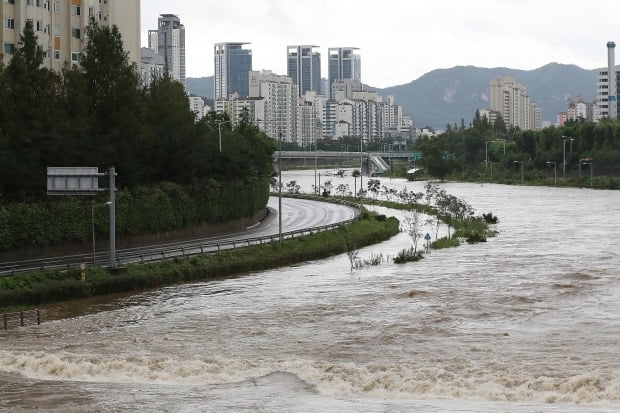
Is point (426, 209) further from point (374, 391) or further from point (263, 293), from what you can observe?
point (374, 391)

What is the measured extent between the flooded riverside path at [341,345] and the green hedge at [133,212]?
29.5 feet

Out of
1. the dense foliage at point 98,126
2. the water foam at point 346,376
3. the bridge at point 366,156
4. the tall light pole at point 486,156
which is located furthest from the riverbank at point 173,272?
the bridge at point 366,156

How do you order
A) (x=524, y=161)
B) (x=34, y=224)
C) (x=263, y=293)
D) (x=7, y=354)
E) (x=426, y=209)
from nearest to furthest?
(x=7, y=354) → (x=263, y=293) → (x=34, y=224) → (x=426, y=209) → (x=524, y=161)

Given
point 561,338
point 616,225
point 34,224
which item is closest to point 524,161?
point 616,225

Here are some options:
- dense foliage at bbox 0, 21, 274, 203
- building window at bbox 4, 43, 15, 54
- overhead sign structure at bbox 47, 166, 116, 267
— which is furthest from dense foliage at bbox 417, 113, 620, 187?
overhead sign structure at bbox 47, 166, 116, 267

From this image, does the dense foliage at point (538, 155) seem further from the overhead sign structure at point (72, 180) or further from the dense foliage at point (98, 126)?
the overhead sign structure at point (72, 180)

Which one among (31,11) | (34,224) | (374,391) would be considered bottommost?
(374,391)

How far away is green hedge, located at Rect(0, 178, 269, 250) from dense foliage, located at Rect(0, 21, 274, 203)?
1.23 m

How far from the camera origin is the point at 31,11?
63844 millimetres

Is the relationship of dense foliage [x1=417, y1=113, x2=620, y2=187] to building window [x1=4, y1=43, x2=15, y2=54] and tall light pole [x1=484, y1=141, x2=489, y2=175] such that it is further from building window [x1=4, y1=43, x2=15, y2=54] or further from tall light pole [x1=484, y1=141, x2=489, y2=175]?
building window [x1=4, y1=43, x2=15, y2=54]

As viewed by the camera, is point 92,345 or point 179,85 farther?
point 179,85

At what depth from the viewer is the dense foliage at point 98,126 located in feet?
154

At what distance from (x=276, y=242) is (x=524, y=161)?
363 ft

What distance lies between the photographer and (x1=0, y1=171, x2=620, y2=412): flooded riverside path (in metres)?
22.9
